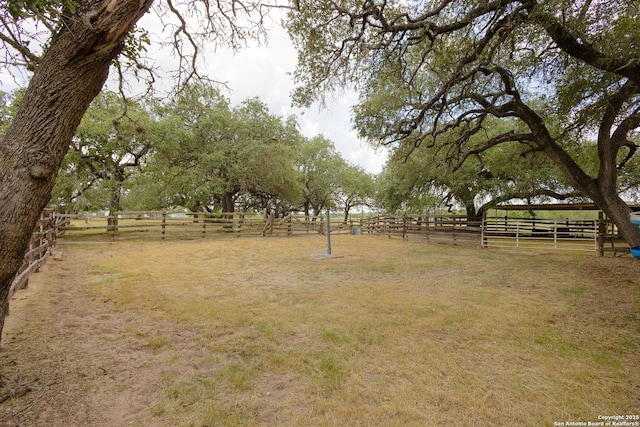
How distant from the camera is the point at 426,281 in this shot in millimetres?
6379

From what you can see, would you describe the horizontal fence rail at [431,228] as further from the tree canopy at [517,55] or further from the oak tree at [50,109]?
the oak tree at [50,109]

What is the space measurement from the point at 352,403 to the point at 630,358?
2946 mm

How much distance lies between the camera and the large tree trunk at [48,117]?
191cm

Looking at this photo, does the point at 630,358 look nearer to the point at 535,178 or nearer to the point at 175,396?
the point at 175,396

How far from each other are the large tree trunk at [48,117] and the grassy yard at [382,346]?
61.5 inches

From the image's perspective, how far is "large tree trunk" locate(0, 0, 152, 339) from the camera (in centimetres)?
191

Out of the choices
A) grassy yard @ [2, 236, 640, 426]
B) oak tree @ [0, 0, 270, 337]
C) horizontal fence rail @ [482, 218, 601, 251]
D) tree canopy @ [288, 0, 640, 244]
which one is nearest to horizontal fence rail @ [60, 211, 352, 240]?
grassy yard @ [2, 236, 640, 426]

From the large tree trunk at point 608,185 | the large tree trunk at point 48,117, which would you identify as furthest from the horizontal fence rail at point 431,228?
the large tree trunk at point 48,117

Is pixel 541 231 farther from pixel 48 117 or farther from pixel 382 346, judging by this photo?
pixel 48 117

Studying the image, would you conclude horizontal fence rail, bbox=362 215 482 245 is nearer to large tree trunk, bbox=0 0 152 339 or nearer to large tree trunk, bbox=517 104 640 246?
large tree trunk, bbox=517 104 640 246

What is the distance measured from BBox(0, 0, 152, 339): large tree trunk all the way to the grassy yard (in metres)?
1.56

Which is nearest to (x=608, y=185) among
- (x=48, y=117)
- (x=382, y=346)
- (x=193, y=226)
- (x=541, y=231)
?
(x=382, y=346)

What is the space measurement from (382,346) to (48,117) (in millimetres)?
3470

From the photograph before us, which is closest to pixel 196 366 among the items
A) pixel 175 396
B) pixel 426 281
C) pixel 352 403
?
pixel 175 396
